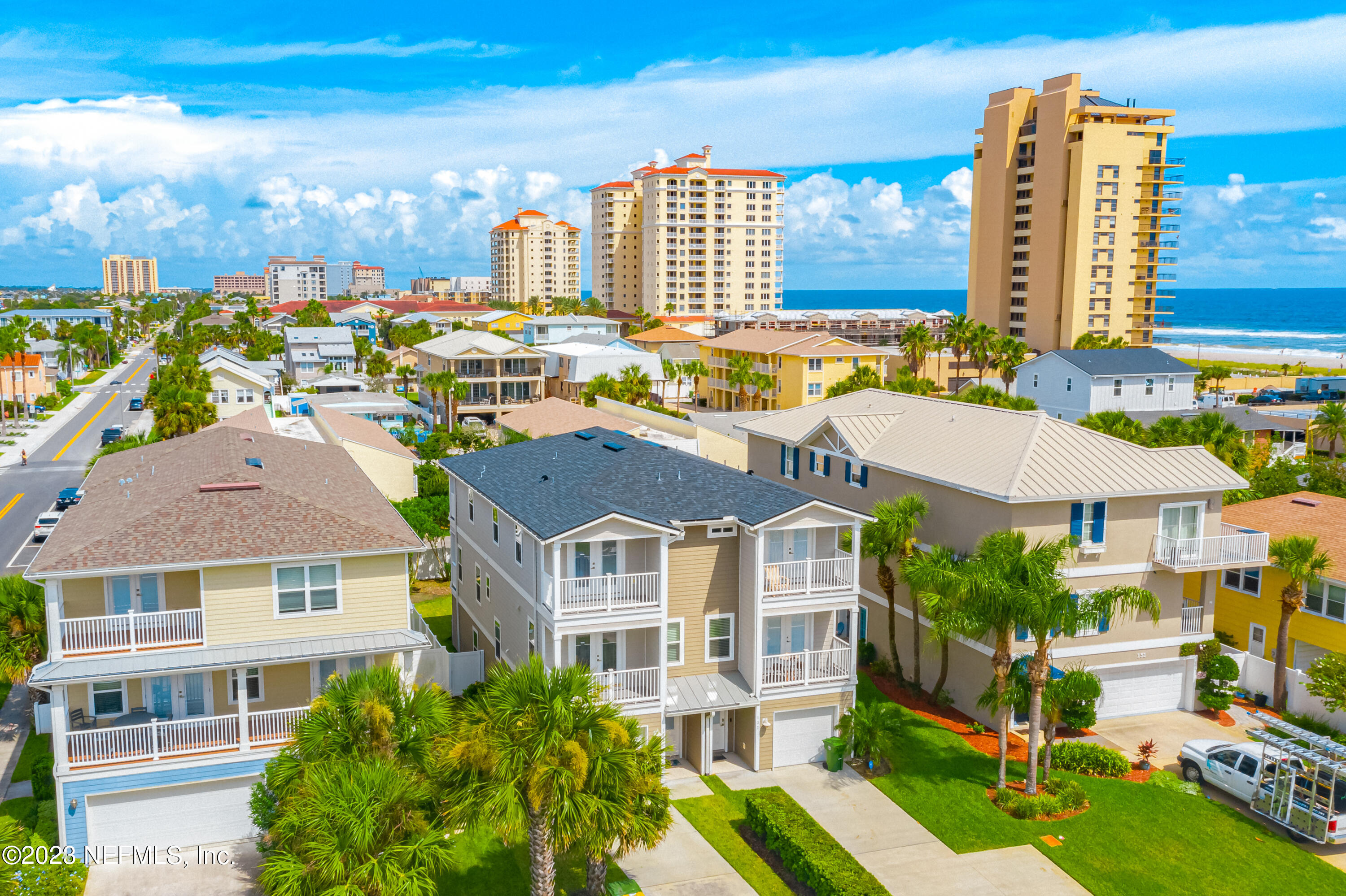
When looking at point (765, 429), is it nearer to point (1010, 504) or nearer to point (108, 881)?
point (1010, 504)

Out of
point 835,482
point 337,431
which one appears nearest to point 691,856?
point 835,482

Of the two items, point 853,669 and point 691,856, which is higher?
point 853,669

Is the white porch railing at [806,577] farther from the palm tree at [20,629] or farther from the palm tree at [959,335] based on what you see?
the palm tree at [959,335]

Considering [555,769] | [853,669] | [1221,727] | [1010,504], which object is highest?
[1010,504]

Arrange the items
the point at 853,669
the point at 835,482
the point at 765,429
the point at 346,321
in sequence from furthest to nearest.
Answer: the point at 346,321, the point at 765,429, the point at 835,482, the point at 853,669

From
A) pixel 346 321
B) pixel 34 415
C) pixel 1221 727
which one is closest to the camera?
pixel 1221 727

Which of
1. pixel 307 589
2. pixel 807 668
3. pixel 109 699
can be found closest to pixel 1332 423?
pixel 807 668
